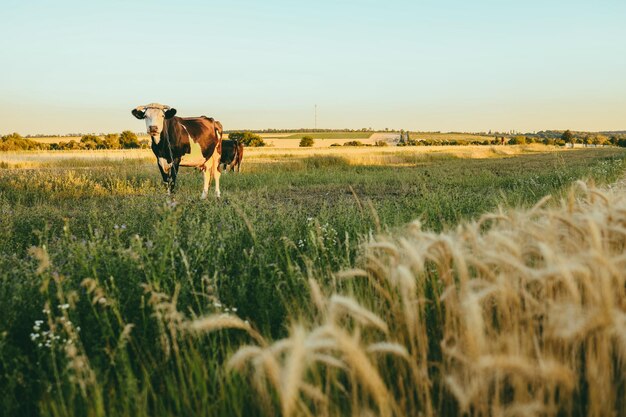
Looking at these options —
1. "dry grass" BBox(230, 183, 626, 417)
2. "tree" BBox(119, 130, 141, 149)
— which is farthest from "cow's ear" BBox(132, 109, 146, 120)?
"tree" BBox(119, 130, 141, 149)

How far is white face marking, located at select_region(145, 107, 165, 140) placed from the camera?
11273mm

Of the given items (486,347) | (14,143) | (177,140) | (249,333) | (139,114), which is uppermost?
(14,143)

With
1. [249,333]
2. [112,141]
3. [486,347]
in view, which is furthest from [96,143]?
[486,347]

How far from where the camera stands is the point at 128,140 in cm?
6756

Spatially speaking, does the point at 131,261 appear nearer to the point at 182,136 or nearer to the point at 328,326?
the point at 328,326

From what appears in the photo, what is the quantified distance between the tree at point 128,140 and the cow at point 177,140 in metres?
57.6

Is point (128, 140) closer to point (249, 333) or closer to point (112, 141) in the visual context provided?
point (112, 141)

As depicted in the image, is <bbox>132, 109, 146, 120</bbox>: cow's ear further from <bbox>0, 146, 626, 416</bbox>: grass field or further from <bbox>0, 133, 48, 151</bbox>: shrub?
<bbox>0, 133, 48, 151</bbox>: shrub

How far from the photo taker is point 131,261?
3.65 meters

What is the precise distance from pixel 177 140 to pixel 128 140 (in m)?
59.9

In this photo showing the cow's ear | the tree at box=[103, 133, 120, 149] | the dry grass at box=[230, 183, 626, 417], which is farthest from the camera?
the tree at box=[103, 133, 120, 149]

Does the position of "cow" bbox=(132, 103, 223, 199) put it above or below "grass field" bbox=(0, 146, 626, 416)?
above

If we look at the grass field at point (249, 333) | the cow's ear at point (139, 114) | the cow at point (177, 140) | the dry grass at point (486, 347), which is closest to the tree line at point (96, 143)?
the cow at point (177, 140)

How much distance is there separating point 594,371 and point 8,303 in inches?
131
